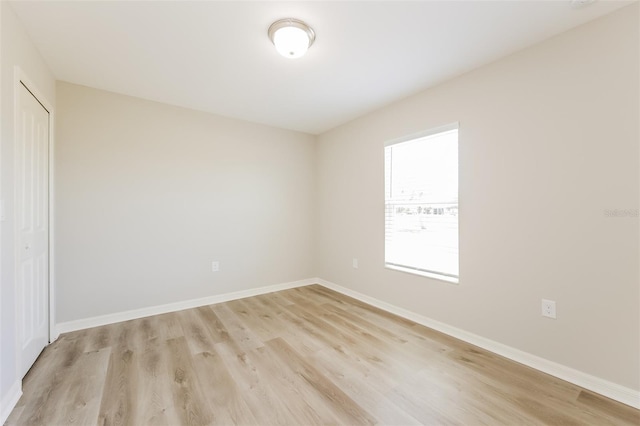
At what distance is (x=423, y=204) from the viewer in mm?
2924

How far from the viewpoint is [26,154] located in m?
2.00

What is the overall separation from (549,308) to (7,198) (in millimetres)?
3741

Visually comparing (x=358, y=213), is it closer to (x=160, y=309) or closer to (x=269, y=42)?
(x=269, y=42)

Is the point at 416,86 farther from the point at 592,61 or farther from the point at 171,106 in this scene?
the point at 171,106

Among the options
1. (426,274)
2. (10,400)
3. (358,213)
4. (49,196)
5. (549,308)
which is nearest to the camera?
(10,400)

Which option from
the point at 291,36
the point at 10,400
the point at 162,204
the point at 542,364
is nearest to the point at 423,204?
the point at 542,364

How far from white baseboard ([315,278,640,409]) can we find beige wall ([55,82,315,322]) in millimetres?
2198

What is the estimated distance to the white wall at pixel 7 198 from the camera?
5.16 ft

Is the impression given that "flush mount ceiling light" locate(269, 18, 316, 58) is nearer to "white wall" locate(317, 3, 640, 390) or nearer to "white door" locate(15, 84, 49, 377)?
"white wall" locate(317, 3, 640, 390)

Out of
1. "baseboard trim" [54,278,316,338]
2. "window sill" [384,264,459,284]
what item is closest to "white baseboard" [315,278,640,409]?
"window sill" [384,264,459,284]

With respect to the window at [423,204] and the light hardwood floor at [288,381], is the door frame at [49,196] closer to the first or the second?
the light hardwood floor at [288,381]

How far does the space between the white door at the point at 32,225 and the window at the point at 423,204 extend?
10.7 feet

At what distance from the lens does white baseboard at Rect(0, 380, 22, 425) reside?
4.94ft

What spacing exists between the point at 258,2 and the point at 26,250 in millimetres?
2428
